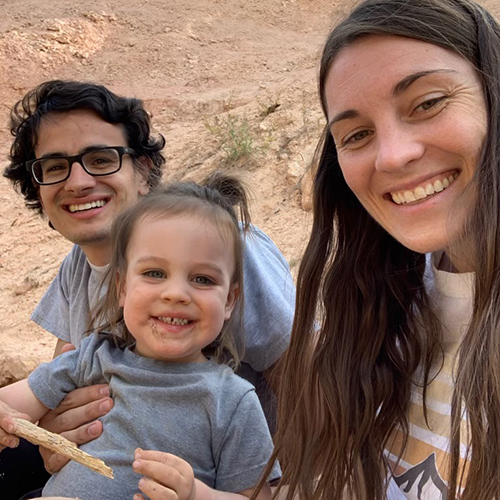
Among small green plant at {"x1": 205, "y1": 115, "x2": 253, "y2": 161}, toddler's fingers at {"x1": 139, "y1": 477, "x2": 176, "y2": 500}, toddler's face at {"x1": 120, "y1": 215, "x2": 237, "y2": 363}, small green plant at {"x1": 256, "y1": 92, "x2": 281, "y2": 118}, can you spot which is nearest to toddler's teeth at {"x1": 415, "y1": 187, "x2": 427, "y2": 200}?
toddler's face at {"x1": 120, "y1": 215, "x2": 237, "y2": 363}

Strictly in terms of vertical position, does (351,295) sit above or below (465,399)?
above

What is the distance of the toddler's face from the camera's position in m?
2.03

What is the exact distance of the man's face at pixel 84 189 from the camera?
2699mm

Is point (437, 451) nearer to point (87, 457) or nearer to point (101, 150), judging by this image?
point (87, 457)

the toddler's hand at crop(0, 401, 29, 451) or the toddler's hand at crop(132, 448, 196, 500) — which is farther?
the toddler's hand at crop(0, 401, 29, 451)

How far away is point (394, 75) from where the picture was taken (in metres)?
1.53

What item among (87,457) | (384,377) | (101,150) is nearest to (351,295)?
(384,377)

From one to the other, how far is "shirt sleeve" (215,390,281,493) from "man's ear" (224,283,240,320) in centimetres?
29

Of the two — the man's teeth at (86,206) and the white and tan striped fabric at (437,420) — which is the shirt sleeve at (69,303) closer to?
the man's teeth at (86,206)

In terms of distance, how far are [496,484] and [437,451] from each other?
0.26 m

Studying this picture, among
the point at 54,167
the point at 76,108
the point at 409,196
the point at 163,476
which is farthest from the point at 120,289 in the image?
the point at 409,196

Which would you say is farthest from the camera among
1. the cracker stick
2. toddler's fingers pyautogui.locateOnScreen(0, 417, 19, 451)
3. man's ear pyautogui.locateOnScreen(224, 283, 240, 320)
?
man's ear pyautogui.locateOnScreen(224, 283, 240, 320)

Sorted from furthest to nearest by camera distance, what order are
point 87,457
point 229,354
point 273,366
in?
1. point 273,366
2. point 229,354
3. point 87,457

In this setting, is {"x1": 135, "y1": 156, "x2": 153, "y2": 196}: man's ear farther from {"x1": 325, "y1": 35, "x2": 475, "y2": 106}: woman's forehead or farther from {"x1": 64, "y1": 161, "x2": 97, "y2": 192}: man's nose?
{"x1": 325, "y1": 35, "x2": 475, "y2": 106}: woman's forehead
